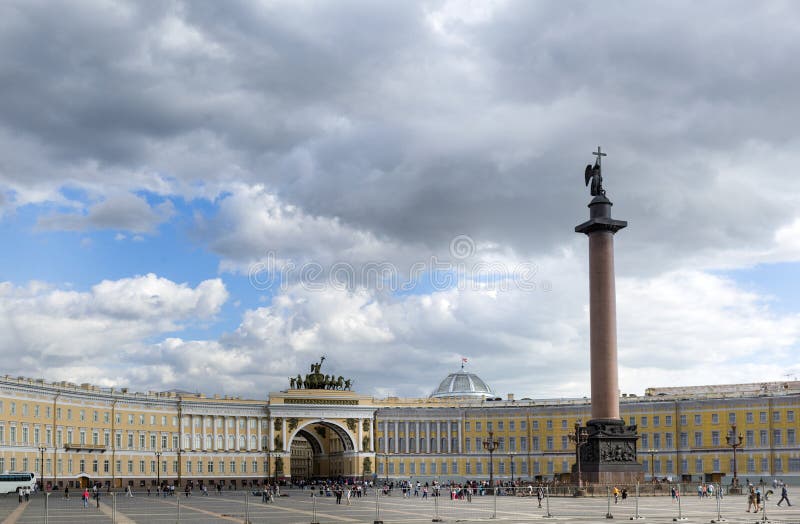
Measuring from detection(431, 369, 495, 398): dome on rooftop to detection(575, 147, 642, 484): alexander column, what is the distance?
305ft

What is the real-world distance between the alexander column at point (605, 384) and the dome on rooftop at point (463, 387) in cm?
9310

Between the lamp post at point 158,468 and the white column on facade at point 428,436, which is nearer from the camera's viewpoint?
the lamp post at point 158,468

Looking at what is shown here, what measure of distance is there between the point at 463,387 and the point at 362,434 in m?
36.1

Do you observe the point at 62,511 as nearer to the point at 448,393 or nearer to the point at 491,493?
the point at 491,493

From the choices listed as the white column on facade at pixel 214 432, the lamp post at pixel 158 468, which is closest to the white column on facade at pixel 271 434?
the white column on facade at pixel 214 432

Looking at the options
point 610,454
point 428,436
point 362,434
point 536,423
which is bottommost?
point 428,436

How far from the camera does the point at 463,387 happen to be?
541ft

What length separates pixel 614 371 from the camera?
227ft

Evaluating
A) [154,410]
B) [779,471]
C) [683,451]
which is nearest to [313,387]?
[154,410]

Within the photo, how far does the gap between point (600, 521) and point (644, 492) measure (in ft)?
85.3

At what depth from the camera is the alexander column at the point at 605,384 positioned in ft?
224

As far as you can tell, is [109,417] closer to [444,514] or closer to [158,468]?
[158,468]

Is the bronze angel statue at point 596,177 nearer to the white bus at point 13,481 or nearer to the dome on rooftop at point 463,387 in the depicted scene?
the white bus at point 13,481

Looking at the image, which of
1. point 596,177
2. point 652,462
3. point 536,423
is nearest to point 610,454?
point 596,177
